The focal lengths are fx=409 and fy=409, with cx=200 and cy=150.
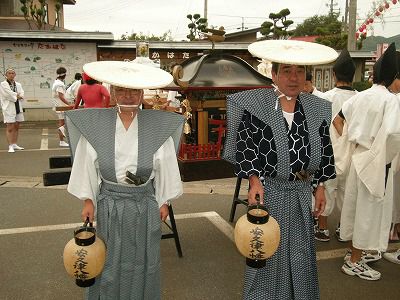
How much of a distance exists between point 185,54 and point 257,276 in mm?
12719

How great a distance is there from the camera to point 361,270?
3725 mm

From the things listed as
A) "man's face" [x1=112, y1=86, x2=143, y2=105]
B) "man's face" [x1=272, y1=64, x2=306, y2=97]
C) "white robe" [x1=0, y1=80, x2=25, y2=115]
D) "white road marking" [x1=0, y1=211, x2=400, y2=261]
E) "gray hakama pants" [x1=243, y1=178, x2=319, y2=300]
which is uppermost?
"man's face" [x1=272, y1=64, x2=306, y2=97]

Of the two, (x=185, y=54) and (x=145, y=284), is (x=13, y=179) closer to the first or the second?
(x=145, y=284)

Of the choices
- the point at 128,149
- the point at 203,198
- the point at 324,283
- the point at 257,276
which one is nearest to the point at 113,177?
the point at 128,149

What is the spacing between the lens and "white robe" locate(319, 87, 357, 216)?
4.02 m

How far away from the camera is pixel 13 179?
22.9ft

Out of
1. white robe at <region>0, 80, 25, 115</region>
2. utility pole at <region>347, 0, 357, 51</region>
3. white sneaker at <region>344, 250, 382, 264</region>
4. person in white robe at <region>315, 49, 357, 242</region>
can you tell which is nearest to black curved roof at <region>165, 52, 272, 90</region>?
person in white robe at <region>315, 49, 357, 242</region>

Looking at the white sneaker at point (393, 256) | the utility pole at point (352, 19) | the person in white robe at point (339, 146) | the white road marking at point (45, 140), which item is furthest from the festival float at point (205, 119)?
the utility pole at point (352, 19)

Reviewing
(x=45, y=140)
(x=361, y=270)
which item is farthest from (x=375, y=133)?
(x=45, y=140)

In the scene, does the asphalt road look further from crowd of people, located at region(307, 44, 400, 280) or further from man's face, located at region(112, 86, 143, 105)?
man's face, located at region(112, 86, 143, 105)

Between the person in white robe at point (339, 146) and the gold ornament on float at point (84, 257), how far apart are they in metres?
2.63

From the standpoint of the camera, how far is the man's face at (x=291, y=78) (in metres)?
2.58

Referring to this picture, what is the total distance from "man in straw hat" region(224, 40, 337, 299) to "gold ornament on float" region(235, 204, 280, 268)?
0.24 metres

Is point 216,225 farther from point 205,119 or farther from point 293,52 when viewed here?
point 293,52
